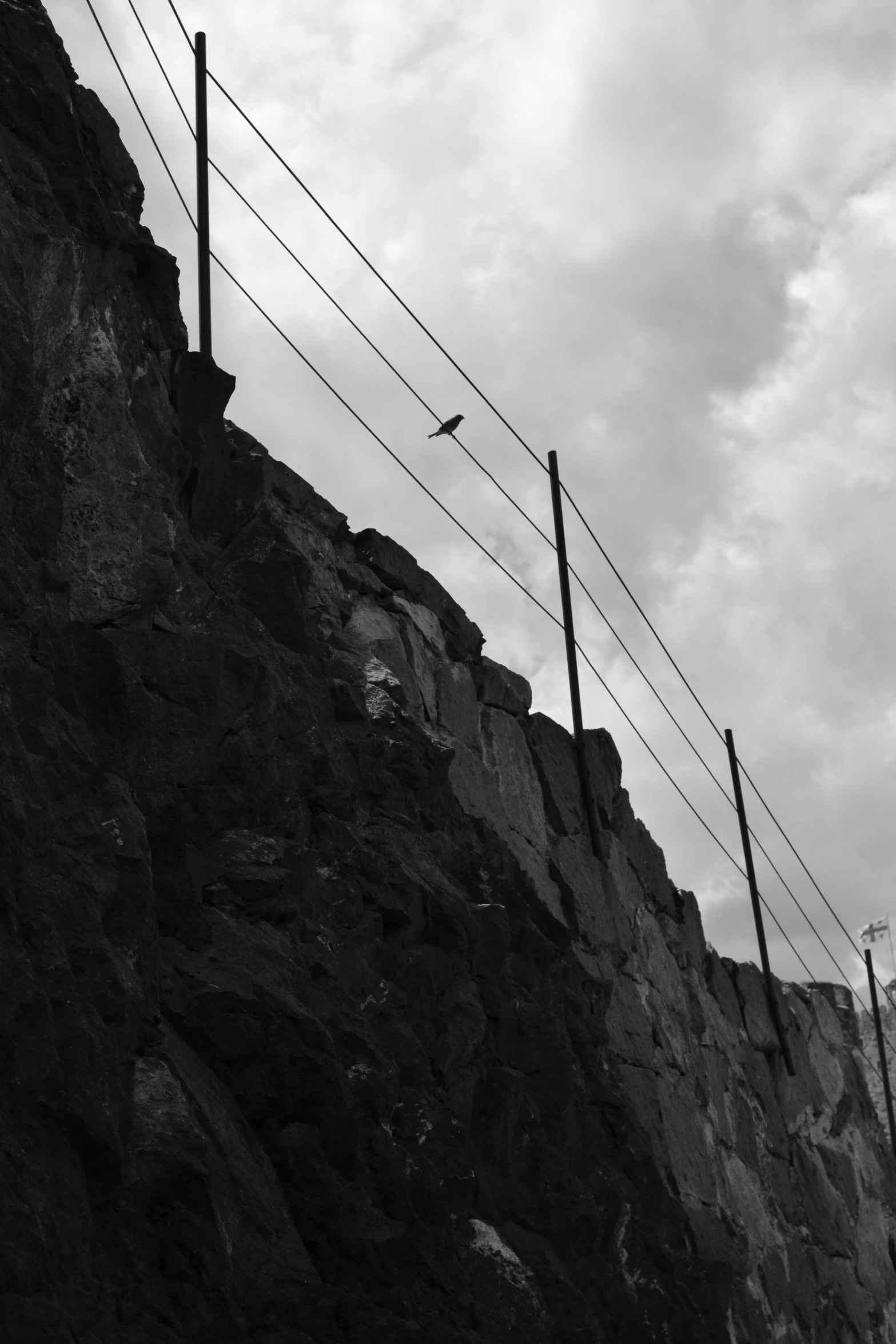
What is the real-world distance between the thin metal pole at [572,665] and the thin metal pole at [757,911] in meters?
4.85

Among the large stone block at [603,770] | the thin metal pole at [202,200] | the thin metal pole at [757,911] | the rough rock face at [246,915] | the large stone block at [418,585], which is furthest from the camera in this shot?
the thin metal pole at [757,911]

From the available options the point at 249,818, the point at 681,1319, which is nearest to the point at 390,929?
the point at 249,818

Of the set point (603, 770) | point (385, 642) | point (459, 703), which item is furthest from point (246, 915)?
point (603, 770)

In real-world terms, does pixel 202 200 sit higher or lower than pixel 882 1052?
lower

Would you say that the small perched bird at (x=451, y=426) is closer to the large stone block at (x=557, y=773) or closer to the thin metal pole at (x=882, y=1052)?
the large stone block at (x=557, y=773)

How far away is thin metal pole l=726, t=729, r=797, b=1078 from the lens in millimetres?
15891

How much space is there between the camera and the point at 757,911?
16.4 meters

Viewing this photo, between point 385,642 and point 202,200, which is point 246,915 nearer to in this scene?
point 385,642

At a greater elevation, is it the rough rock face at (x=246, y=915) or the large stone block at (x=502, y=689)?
the large stone block at (x=502, y=689)

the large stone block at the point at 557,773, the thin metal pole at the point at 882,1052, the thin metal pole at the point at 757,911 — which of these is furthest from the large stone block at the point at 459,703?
the thin metal pole at the point at 882,1052

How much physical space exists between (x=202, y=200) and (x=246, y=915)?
469 cm

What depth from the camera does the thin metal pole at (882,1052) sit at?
22109 millimetres

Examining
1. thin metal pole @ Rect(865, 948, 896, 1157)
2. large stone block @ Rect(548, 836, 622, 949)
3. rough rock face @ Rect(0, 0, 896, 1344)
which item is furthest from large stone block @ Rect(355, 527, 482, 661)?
thin metal pole @ Rect(865, 948, 896, 1157)

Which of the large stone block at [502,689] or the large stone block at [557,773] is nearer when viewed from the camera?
the large stone block at [502,689]
